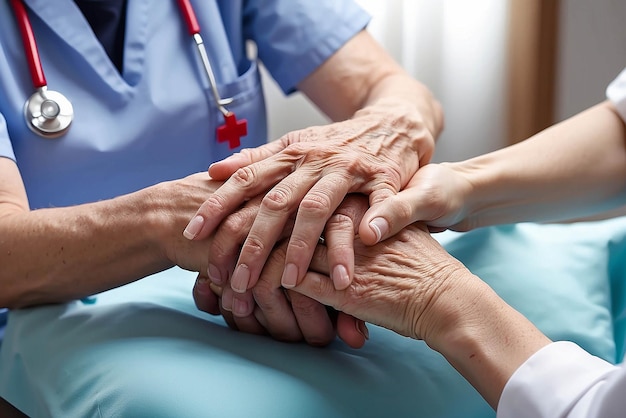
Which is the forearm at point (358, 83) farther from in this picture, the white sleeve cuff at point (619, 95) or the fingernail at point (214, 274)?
the fingernail at point (214, 274)

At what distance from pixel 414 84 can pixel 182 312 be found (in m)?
0.63

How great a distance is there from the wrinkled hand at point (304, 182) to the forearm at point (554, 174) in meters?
0.11

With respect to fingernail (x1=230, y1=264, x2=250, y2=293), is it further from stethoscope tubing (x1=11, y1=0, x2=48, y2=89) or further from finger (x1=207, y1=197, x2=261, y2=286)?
stethoscope tubing (x1=11, y1=0, x2=48, y2=89)

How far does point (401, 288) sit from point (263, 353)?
6.8 inches

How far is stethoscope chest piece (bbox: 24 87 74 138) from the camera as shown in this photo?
119cm

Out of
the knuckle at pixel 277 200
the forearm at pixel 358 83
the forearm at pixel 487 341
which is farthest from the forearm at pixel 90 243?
the forearm at pixel 358 83

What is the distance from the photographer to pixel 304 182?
3.23ft

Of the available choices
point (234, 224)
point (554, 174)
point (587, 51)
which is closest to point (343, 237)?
point (234, 224)

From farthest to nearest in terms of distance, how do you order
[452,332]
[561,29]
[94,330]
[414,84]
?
[561,29] < [414,84] < [94,330] < [452,332]

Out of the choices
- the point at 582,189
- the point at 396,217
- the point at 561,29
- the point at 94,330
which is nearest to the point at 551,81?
the point at 561,29

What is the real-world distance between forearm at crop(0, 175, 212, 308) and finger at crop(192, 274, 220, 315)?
0.04 metres

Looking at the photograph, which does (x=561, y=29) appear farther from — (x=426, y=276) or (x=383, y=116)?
(x=426, y=276)

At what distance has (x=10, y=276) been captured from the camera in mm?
1042

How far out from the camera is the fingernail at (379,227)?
93 cm
